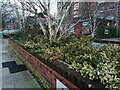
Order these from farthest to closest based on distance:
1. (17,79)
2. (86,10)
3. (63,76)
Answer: (86,10) → (17,79) → (63,76)

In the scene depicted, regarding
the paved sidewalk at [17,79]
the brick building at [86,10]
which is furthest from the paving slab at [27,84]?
the brick building at [86,10]

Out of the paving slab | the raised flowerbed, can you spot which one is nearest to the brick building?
the paving slab

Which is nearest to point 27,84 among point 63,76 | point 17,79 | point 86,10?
point 17,79

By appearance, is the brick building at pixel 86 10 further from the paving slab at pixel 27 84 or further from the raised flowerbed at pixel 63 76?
the raised flowerbed at pixel 63 76

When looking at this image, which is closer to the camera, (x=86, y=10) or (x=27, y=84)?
(x=27, y=84)

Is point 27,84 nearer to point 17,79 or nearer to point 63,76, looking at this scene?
point 17,79

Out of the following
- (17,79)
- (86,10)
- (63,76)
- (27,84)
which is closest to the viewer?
(63,76)

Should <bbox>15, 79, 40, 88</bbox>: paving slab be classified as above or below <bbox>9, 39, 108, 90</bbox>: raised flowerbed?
below

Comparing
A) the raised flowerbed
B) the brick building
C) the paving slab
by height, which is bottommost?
the paving slab

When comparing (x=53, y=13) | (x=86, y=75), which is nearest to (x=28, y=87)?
(x=86, y=75)

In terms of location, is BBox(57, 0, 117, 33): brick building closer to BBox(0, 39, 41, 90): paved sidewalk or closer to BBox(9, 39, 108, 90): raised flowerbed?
BBox(0, 39, 41, 90): paved sidewalk

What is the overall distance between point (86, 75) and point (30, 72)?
184 inches

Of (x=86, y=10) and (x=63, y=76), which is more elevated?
(x=86, y=10)

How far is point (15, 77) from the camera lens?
767cm
